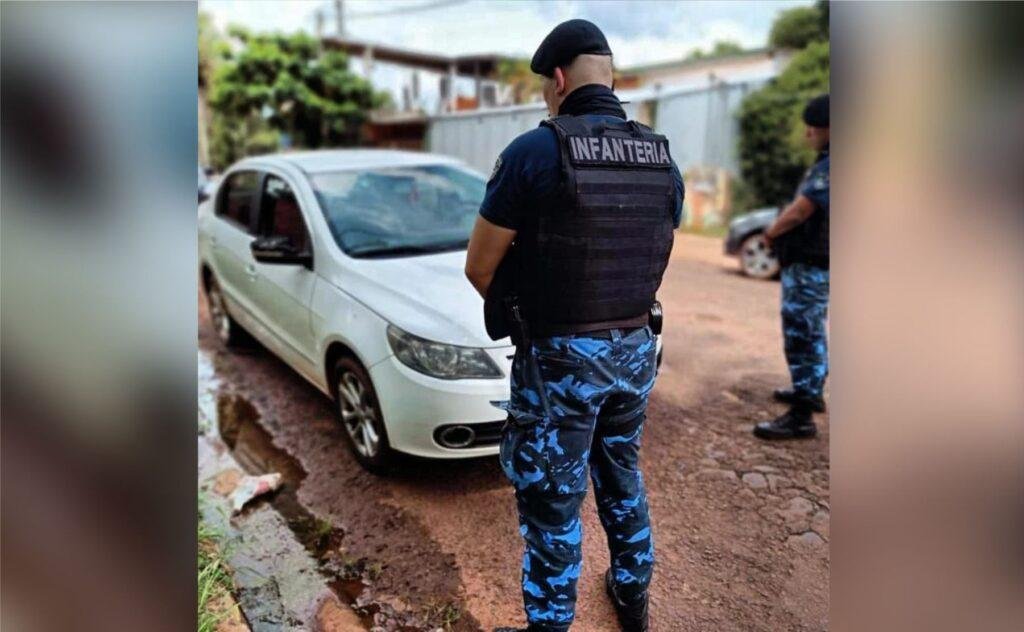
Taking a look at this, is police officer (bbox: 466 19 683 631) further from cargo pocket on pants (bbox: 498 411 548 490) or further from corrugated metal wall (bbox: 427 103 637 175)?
corrugated metal wall (bbox: 427 103 637 175)

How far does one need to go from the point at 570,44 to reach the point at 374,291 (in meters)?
1.65

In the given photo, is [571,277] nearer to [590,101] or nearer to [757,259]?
[590,101]

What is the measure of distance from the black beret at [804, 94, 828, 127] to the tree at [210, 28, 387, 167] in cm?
1381

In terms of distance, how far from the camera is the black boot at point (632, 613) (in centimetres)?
225

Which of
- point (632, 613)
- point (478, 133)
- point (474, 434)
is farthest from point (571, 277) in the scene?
point (478, 133)

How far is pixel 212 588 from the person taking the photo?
249 centimetres

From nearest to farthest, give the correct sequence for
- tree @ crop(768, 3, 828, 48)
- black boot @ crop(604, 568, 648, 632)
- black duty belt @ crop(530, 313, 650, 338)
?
1. black duty belt @ crop(530, 313, 650, 338)
2. black boot @ crop(604, 568, 648, 632)
3. tree @ crop(768, 3, 828, 48)

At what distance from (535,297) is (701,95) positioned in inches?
364

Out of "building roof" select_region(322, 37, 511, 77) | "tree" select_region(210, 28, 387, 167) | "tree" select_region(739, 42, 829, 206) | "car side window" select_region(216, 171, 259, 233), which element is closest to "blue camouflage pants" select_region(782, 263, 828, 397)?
"building roof" select_region(322, 37, 511, 77)

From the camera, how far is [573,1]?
2.19m

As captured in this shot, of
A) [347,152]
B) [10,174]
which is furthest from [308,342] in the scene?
[10,174]

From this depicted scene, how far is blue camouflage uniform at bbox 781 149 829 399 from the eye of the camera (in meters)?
3.56

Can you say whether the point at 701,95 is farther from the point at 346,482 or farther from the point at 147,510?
the point at 147,510

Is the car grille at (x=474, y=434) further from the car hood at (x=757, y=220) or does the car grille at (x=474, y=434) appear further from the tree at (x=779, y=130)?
the tree at (x=779, y=130)
